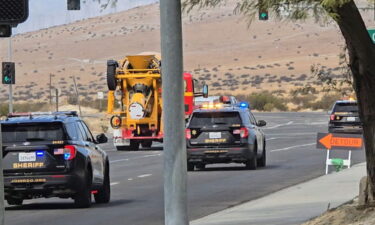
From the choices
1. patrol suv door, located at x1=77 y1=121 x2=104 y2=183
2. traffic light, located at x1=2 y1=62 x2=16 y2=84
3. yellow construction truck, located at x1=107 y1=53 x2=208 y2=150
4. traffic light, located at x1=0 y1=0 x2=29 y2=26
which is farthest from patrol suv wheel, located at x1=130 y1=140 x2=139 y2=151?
traffic light, located at x1=0 y1=0 x2=29 y2=26

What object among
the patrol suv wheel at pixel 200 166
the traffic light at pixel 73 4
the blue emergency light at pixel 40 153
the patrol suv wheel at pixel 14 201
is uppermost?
the traffic light at pixel 73 4

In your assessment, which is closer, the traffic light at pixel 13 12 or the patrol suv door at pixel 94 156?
the traffic light at pixel 13 12

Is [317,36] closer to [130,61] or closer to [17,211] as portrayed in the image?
[130,61]

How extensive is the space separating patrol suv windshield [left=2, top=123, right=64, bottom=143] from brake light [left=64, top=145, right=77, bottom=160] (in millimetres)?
242

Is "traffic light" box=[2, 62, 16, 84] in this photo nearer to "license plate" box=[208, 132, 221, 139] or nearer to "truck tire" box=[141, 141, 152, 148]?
"truck tire" box=[141, 141, 152, 148]

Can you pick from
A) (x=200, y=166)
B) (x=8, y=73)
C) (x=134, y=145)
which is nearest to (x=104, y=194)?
(x=200, y=166)

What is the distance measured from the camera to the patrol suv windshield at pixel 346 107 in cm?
4516

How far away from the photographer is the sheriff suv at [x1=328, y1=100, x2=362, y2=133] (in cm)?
4450

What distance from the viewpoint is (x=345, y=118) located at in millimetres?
44875

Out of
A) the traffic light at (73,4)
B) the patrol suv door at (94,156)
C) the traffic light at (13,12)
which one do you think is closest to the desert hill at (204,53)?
the patrol suv door at (94,156)

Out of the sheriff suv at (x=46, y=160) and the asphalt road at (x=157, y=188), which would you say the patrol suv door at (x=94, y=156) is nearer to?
the sheriff suv at (x=46, y=160)

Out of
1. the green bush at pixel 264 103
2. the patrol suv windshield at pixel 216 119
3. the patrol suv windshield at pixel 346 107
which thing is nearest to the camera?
the patrol suv windshield at pixel 216 119

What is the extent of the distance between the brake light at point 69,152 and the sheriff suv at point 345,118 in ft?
86.7

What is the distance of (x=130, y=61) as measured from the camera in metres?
41.9
